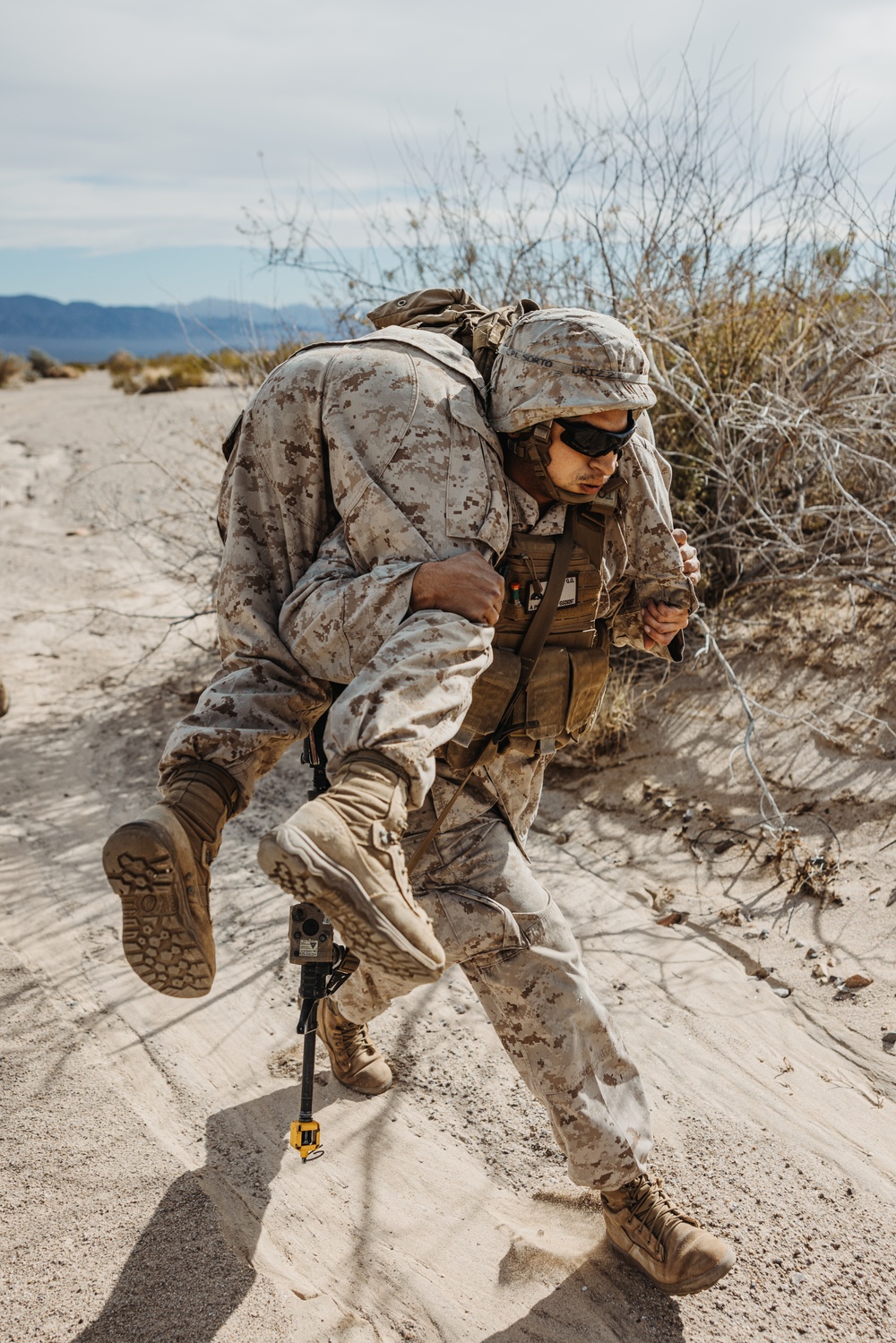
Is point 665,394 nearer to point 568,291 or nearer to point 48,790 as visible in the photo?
point 568,291

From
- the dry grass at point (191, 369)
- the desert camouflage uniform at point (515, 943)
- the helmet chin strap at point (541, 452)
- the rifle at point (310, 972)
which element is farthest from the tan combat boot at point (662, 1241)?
the dry grass at point (191, 369)

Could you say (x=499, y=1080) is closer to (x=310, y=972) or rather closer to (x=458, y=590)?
(x=310, y=972)

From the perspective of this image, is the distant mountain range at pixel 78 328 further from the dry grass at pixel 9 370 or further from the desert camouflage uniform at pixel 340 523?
the desert camouflage uniform at pixel 340 523

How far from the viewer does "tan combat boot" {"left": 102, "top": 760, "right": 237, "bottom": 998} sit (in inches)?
78.0

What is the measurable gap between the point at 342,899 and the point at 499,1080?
163 cm

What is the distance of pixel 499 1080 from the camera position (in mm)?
3117

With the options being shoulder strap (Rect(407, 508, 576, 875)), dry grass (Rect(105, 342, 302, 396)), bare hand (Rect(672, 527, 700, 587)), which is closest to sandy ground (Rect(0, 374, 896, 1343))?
shoulder strap (Rect(407, 508, 576, 875))

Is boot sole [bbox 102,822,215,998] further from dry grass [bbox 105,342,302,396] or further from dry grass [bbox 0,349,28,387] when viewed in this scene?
dry grass [bbox 0,349,28,387]

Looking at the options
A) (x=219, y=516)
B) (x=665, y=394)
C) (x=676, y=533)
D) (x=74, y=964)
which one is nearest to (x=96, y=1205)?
(x=74, y=964)

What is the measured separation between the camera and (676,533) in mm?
2727

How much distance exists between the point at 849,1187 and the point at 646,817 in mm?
2096

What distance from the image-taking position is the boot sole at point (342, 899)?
5.70 ft

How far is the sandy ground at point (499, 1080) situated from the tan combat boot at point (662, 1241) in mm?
91

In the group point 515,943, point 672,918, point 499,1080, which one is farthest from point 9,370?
point 515,943
